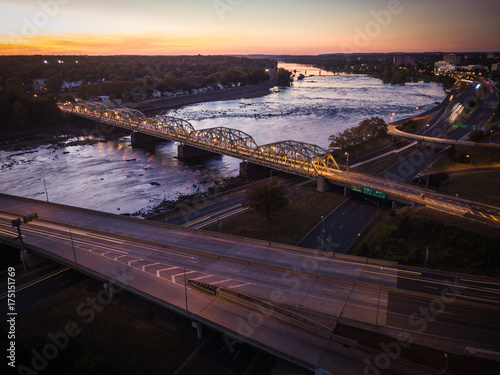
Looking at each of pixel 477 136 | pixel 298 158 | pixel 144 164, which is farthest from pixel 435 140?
pixel 144 164

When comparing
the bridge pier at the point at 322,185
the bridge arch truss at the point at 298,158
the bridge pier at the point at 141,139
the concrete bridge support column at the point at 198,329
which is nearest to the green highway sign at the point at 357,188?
the bridge pier at the point at 322,185

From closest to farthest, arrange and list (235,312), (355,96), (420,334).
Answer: (420,334), (235,312), (355,96)

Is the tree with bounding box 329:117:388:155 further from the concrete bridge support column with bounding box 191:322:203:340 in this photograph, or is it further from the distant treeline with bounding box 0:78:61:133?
the distant treeline with bounding box 0:78:61:133

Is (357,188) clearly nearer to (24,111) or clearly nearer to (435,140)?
(435,140)

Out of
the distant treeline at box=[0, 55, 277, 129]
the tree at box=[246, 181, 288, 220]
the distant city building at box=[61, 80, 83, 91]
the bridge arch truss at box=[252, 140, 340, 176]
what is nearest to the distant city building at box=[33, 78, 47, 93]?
the distant treeline at box=[0, 55, 277, 129]

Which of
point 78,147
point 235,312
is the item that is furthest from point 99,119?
point 235,312

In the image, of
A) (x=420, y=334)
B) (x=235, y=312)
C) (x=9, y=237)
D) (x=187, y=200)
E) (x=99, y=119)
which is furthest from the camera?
(x=99, y=119)

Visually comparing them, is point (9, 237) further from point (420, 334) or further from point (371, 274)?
point (420, 334)
